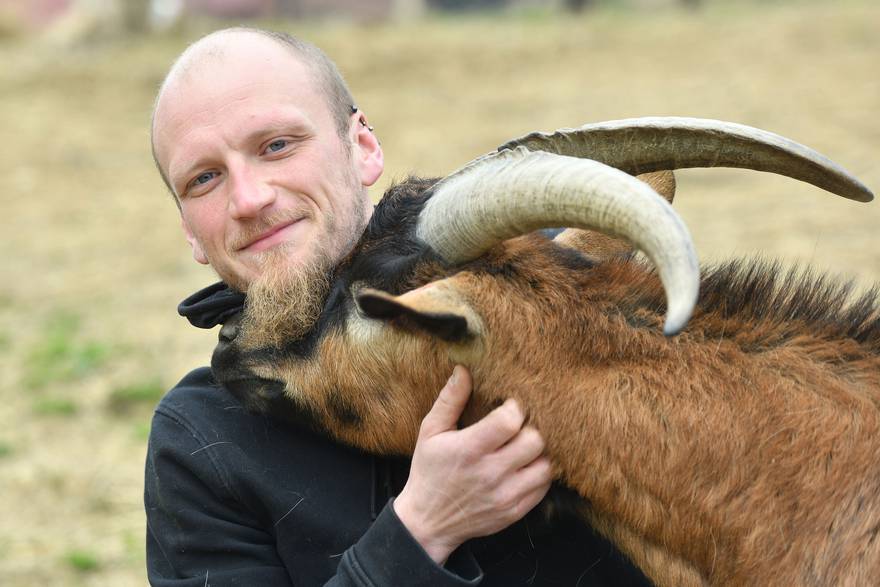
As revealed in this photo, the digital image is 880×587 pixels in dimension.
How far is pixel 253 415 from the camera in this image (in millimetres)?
3523

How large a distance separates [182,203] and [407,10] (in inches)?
908

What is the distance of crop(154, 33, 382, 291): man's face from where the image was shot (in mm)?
3465

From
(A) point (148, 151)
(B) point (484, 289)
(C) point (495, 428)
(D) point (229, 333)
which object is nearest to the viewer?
(C) point (495, 428)

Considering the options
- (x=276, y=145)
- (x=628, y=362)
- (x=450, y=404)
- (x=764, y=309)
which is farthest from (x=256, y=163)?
(x=764, y=309)

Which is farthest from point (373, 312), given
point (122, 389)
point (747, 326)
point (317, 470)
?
point (122, 389)

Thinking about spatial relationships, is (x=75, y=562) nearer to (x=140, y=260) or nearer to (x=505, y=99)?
(x=140, y=260)

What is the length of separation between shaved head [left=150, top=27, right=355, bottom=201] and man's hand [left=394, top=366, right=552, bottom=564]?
1136 mm

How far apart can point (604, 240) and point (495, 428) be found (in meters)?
0.77

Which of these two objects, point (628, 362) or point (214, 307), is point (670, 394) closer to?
point (628, 362)

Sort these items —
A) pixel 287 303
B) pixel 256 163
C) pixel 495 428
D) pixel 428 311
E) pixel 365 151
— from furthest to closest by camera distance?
pixel 365 151, pixel 256 163, pixel 287 303, pixel 495 428, pixel 428 311

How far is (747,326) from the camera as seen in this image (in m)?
3.10

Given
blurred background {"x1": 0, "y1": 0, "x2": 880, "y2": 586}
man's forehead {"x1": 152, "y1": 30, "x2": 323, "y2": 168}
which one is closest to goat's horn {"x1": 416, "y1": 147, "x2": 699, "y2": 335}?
man's forehead {"x1": 152, "y1": 30, "x2": 323, "y2": 168}

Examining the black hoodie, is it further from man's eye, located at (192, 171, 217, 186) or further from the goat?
man's eye, located at (192, 171, 217, 186)

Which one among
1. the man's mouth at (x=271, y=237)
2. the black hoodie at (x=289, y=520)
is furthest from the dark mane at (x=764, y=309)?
the man's mouth at (x=271, y=237)
